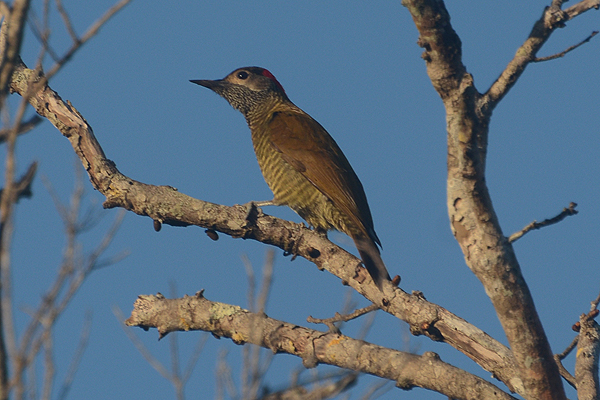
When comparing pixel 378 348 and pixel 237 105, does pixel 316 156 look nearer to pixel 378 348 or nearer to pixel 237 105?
pixel 237 105

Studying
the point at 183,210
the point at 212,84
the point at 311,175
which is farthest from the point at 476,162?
the point at 212,84

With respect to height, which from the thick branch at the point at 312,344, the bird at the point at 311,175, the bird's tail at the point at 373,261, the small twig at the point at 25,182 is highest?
the bird at the point at 311,175

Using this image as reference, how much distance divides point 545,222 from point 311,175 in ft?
10.6

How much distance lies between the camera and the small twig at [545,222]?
9.13 feet

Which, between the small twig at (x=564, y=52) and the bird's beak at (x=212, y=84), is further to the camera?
the bird's beak at (x=212, y=84)

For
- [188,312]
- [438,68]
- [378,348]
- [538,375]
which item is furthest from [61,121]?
[538,375]

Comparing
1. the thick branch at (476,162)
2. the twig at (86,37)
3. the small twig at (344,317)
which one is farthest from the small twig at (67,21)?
the small twig at (344,317)

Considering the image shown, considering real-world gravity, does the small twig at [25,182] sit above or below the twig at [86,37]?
below

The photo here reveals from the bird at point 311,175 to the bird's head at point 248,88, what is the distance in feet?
0.92

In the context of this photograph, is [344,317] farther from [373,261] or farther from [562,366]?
[562,366]

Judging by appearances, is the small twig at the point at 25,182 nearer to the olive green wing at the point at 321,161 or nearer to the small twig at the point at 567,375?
the small twig at the point at 567,375

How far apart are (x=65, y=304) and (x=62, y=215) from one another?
0.71m

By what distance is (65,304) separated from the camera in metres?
2.40

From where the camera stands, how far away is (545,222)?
2797 millimetres
